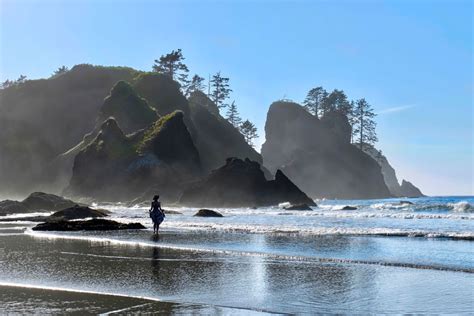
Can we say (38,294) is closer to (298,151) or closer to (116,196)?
(116,196)

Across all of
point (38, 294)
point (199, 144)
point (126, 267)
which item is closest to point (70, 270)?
point (126, 267)

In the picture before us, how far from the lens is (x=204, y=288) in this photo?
11.1m

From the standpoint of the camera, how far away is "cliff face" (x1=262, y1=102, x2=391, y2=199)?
14650 cm

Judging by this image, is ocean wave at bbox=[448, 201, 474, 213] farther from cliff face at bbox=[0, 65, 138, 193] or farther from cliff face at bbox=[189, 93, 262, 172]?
cliff face at bbox=[0, 65, 138, 193]

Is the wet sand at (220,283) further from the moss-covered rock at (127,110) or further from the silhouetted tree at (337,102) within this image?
the silhouetted tree at (337,102)

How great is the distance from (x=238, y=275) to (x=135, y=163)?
74608 mm

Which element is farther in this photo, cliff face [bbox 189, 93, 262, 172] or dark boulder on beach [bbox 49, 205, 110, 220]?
cliff face [bbox 189, 93, 262, 172]

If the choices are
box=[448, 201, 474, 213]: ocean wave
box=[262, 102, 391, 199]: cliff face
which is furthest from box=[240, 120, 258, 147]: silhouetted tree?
box=[448, 201, 474, 213]: ocean wave

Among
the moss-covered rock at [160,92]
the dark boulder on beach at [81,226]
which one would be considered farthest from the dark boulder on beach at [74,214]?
the moss-covered rock at [160,92]

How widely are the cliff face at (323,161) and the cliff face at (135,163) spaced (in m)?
60.8

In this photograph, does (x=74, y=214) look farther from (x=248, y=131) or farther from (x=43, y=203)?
(x=248, y=131)

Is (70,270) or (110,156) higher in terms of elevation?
(110,156)

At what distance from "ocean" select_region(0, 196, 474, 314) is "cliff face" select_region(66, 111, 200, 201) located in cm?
6132

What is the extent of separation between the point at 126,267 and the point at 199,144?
309 ft
